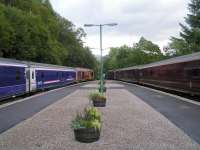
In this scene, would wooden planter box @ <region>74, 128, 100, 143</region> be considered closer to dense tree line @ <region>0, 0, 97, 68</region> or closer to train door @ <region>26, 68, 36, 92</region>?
train door @ <region>26, 68, 36, 92</region>

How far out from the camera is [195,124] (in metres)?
12.1

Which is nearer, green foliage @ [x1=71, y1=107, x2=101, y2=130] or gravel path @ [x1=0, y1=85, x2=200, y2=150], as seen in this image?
gravel path @ [x1=0, y1=85, x2=200, y2=150]

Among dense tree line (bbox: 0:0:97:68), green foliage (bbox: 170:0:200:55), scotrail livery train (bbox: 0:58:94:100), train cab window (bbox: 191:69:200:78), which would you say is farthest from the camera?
green foliage (bbox: 170:0:200:55)

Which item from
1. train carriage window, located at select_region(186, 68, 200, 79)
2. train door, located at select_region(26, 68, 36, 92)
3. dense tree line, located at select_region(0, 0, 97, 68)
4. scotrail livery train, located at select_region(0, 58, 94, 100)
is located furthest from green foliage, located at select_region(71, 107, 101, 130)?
dense tree line, located at select_region(0, 0, 97, 68)

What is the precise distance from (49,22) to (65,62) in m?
25.4

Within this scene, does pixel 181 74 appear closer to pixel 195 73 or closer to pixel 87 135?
pixel 195 73

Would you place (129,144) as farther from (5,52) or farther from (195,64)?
(5,52)

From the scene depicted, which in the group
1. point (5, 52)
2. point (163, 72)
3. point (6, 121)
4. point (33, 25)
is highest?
point (33, 25)

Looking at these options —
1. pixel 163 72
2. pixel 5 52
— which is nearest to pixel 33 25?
pixel 5 52

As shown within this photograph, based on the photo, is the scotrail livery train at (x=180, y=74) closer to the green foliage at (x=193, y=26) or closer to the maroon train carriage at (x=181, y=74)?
the maroon train carriage at (x=181, y=74)

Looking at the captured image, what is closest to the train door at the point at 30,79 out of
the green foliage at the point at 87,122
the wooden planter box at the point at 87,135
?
the green foliage at the point at 87,122

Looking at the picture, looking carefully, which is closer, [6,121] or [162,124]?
[162,124]

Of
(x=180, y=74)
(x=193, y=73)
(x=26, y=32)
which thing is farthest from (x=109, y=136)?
(x=26, y=32)

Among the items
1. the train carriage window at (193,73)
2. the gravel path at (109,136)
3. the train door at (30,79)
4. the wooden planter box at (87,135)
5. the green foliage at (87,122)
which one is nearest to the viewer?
the gravel path at (109,136)
